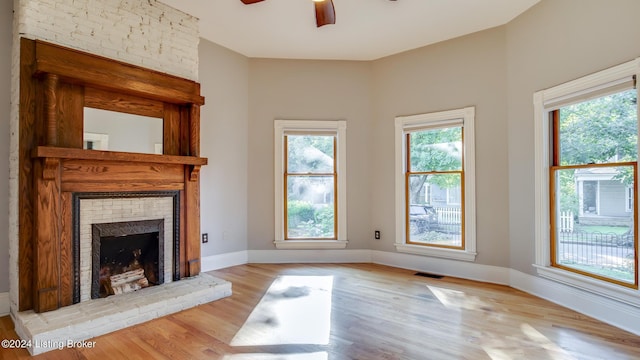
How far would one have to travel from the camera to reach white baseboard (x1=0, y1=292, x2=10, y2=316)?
292 centimetres

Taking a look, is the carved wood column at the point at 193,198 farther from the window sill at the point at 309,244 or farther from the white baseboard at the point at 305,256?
the window sill at the point at 309,244

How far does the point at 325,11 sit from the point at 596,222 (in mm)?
3111

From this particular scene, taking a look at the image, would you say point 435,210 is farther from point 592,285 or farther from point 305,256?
point 305,256

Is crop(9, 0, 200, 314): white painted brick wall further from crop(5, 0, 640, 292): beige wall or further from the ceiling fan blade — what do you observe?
the ceiling fan blade

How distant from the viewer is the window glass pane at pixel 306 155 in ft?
16.4

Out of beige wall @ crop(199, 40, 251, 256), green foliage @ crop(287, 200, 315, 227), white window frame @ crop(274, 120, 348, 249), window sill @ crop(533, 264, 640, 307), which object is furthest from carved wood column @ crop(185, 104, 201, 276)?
window sill @ crop(533, 264, 640, 307)

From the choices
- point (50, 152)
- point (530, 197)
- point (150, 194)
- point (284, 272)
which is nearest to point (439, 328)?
point (530, 197)

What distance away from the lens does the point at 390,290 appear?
3.70 m

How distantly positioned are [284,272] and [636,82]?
398cm

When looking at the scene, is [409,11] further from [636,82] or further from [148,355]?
[148,355]

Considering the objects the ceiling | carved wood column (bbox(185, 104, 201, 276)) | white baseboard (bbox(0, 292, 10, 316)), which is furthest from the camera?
carved wood column (bbox(185, 104, 201, 276))

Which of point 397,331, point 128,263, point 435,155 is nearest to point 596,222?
point 435,155

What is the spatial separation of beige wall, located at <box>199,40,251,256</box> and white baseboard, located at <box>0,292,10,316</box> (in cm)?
192

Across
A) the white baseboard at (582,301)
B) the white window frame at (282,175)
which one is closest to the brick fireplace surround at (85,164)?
the white window frame at (282,175)
